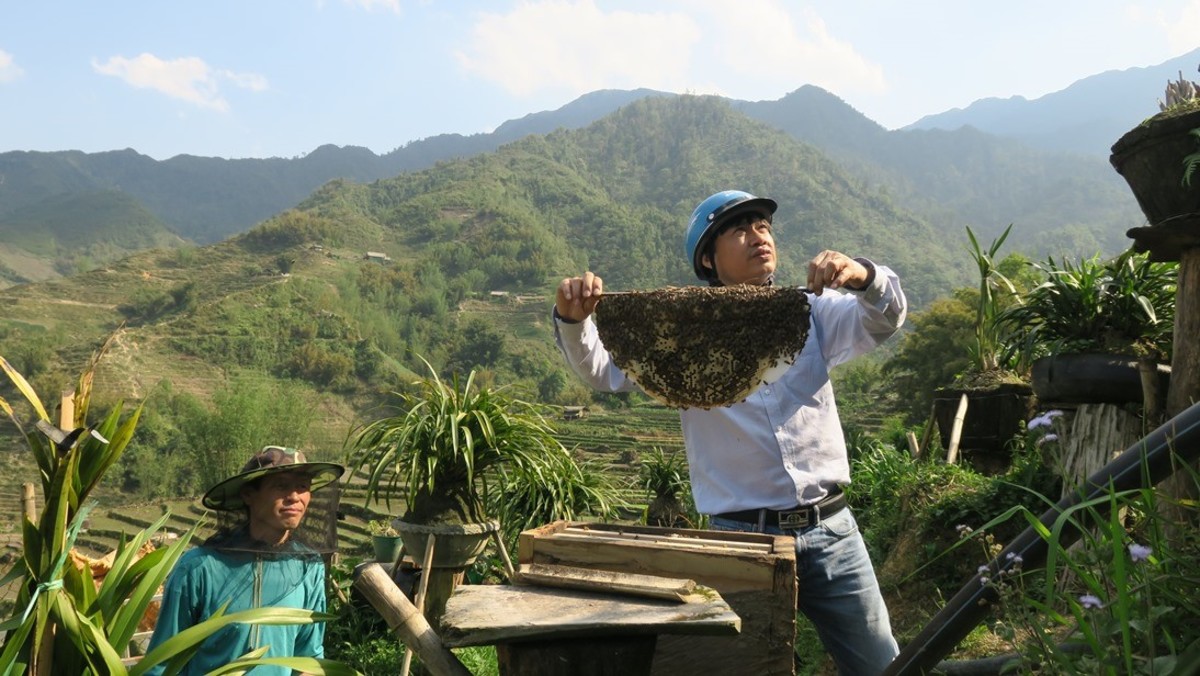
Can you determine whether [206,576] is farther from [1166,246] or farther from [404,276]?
[404,276]

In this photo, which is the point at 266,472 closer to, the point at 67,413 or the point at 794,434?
the point at 67,413

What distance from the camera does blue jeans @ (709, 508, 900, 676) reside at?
2.29 meters

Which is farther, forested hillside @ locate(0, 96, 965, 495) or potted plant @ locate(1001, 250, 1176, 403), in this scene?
forested hillside @ locate(0, 96, 965, 495)

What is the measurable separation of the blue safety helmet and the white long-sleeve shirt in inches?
13.3

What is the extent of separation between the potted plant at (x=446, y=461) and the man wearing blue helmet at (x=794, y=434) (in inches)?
119

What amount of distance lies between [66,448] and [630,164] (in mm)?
159914

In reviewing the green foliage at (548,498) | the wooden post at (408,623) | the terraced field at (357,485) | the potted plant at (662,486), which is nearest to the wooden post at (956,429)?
the green foliage at (548,498)

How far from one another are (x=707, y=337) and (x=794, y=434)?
0.56 m

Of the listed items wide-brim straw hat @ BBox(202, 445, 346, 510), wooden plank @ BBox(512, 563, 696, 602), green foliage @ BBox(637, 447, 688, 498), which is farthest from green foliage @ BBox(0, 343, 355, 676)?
green foliage @ BBox(637, 447, 688, 498)

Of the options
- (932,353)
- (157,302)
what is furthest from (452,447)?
(157,302)

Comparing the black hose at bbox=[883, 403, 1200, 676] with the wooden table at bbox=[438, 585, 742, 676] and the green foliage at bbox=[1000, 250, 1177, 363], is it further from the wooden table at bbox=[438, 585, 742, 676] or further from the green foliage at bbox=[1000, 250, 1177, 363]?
the green foliage at bbox=[1000, 250, 1177, 363]

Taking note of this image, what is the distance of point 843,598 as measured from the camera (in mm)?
2314

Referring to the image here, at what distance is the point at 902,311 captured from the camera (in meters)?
2.34

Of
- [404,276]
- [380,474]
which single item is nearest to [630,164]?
[404,276]
